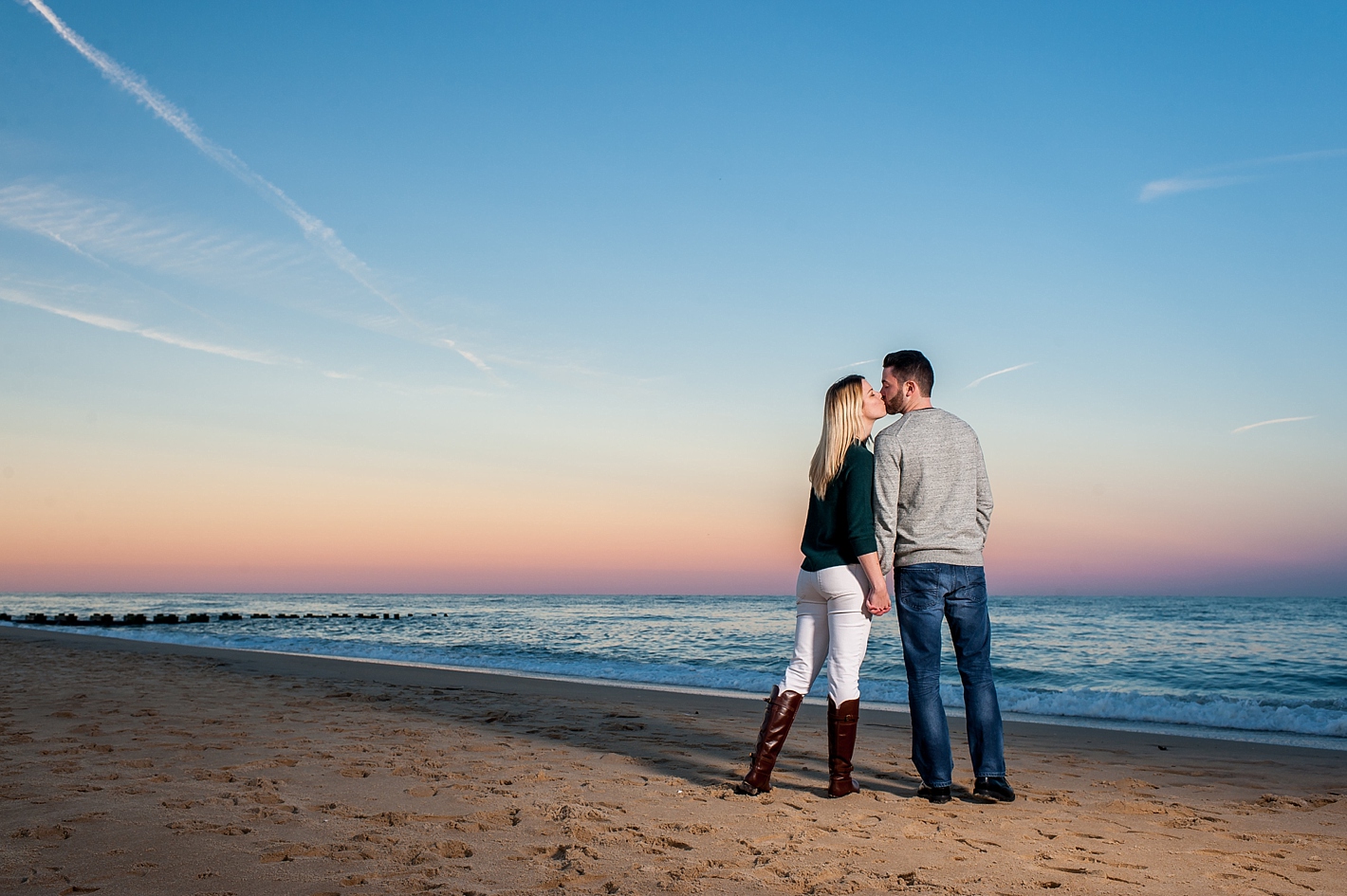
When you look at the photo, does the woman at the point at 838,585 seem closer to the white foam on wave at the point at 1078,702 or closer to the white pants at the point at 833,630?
the white pants at the point at 833,630

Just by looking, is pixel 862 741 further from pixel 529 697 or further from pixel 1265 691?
pixel 1265 691

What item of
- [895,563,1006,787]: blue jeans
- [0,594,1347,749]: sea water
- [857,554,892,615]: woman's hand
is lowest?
[0,594,1347,749]: sea water

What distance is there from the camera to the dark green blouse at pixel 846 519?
3965 mm

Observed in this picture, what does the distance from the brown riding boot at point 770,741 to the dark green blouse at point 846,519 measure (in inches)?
26.0

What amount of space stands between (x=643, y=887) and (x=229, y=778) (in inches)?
104

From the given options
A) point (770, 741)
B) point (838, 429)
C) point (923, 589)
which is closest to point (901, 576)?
point (923, 589)

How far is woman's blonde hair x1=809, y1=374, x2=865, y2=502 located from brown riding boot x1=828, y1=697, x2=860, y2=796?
1.06m

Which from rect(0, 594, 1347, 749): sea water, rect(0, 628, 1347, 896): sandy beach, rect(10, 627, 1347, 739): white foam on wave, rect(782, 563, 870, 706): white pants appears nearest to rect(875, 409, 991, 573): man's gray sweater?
rect(782, 563, 870, 706): white pants

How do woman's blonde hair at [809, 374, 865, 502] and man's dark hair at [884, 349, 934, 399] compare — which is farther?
man's dark hair at [884, 349, 934, 399]

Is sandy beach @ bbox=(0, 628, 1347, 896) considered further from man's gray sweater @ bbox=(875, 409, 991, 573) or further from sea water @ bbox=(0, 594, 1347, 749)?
sea water @ bbox=(0, 594, 1347, 749)

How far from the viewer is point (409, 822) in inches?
136

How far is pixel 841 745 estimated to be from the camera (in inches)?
163

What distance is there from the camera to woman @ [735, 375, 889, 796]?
4.00 metres

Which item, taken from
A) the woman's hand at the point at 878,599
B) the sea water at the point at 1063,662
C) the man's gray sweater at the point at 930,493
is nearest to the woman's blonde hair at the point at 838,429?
the man's gray sweater at the point at 930,493
